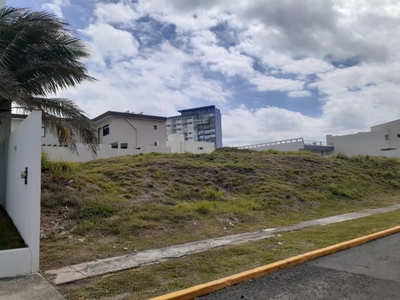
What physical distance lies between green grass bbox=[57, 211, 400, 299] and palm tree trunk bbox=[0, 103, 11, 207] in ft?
18.4

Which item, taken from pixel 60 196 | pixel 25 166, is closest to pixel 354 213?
pixel 60 196

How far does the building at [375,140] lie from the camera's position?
4622 cm

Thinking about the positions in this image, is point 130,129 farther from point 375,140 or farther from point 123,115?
point 375,140

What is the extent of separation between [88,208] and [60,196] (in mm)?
1025

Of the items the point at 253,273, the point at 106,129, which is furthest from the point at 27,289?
the point at 106,129

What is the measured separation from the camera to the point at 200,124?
7538 centimetres

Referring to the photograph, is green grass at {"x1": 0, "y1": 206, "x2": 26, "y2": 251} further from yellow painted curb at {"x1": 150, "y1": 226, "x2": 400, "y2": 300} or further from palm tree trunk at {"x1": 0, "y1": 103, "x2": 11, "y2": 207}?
yellow painted curb at {"x1": 150, "y1": 226, "x2": 400, "y2": 300}

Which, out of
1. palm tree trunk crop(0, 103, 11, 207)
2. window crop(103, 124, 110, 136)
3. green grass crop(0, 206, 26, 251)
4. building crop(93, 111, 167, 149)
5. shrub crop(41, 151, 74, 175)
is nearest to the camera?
green grass crop(0, 206, 26, 251)

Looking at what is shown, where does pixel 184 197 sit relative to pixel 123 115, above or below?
below

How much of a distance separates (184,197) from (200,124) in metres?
62.3

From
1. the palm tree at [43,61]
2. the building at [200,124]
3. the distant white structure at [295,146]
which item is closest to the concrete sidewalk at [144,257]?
the palm tree at [43,61]

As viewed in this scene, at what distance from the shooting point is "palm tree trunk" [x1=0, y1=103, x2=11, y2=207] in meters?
9.56

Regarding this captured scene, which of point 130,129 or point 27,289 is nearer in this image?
point 27,289

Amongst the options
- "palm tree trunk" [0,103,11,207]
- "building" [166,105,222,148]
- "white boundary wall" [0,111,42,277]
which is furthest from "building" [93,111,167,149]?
"building" [166,105,222,148]
